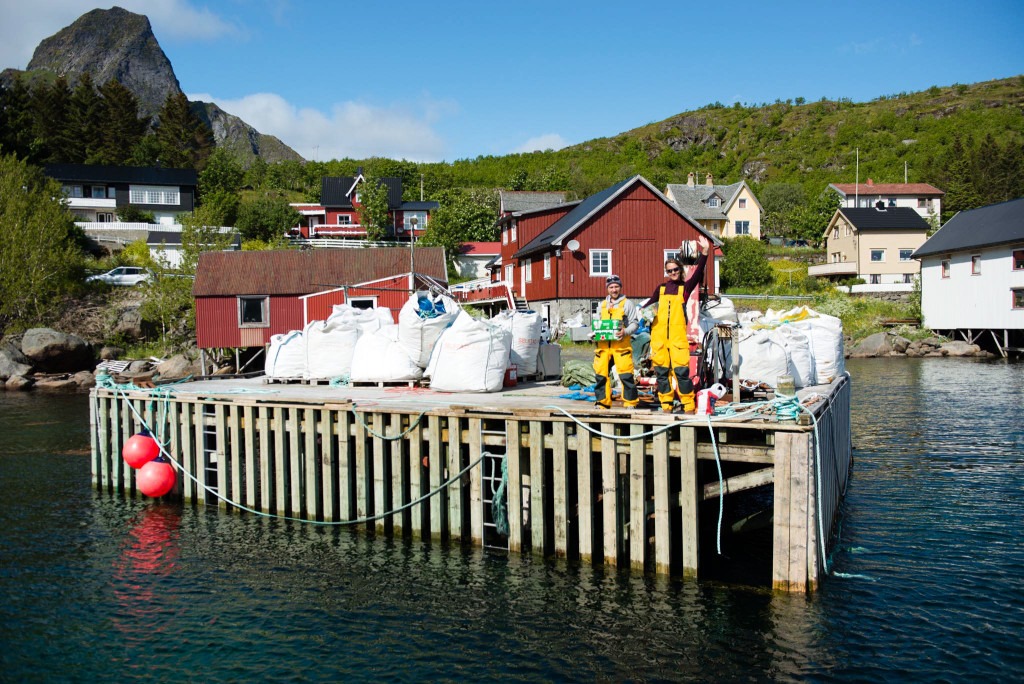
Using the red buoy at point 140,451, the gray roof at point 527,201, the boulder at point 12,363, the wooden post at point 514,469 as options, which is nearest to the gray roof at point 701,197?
the gray roof at point 527,201

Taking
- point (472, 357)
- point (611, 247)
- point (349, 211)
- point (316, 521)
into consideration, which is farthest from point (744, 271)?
point (316, 521)

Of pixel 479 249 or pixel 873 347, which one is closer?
pixel 873 347

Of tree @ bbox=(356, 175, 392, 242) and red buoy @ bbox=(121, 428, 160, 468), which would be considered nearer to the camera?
red buoy @ bbox=(121, 428, 160, 468)

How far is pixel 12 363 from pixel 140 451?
30.0m

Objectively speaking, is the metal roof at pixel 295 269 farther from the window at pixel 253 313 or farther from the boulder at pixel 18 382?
the boulder at pixel 18 382

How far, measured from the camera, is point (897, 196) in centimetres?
8056

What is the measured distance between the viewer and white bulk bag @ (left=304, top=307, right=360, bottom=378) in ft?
54.9

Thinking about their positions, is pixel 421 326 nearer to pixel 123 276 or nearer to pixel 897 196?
pixel 123 276

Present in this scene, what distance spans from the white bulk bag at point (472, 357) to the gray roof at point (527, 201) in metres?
45.2

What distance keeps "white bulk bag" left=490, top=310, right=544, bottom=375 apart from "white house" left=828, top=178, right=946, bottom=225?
7022 cm

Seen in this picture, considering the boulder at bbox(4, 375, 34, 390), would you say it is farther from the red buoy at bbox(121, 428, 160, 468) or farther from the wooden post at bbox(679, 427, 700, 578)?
the wooden post at bbox(679, 427, 700, 578)

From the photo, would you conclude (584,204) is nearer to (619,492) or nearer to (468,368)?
(468,368)

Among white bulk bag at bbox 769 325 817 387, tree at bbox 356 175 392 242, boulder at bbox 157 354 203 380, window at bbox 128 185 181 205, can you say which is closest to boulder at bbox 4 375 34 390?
boulder at bbox 157 354 203 380

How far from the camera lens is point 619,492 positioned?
10180 mm
